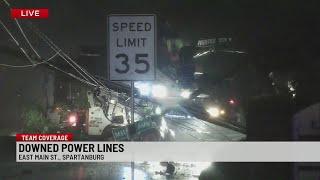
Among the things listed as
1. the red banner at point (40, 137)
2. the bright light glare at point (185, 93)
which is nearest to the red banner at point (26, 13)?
the red banner at point (40, 137)

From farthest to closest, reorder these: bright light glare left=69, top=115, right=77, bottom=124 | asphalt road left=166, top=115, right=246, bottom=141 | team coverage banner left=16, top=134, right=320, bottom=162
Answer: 1. bright light glare left=69, top=115, right=77, bottom=124
2. asphalt road left=166, top=115, right=246, bottom=141
3. team coverage banner left=16, top=134, right=320, bottom=162

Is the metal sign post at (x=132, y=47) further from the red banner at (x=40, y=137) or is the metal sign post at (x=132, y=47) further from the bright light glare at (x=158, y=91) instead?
the bright light glare at (x=158, y=91)

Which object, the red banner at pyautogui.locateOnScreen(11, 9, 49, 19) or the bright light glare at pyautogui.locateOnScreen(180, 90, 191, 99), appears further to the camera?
the bright light glare at pyautogui.locateOnScreen(180, 90, 191, 99)

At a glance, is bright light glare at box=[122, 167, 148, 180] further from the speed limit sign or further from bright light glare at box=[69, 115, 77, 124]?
A: bright light glare at box=[69, 115, 77, 124]

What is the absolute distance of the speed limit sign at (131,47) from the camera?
21.9ft

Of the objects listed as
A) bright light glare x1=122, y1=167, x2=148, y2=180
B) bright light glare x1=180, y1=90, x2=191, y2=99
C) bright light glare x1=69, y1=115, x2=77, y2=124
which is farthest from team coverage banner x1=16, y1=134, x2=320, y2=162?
bright light glare x1=69, y1=115, x2=77, y2=124

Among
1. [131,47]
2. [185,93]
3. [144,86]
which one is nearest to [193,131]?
[185,93]

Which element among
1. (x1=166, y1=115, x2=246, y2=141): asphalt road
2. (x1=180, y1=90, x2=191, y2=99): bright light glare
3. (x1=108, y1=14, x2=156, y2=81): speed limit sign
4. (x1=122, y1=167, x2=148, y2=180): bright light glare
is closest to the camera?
(x1=108, y1=14, x2=156, y2=81): speed limit sign

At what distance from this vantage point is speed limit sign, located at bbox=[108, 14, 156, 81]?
21.9ft

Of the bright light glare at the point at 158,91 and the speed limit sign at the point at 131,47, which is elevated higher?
the bright light glare at the point at 158,91

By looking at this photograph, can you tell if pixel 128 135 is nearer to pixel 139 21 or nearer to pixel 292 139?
pixel 139 21

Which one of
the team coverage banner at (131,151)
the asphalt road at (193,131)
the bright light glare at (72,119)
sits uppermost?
the bright light glare at (72,119)

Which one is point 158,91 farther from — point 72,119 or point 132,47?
point 132,47

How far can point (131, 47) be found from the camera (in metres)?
6.78
